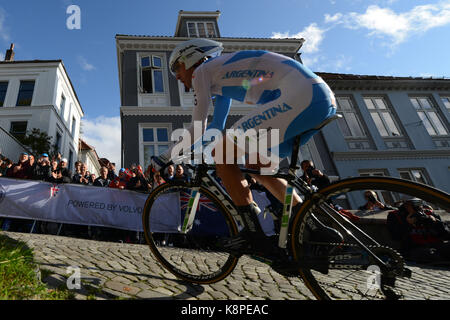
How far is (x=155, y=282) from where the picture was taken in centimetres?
256

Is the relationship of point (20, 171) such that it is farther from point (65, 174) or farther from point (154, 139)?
point (154, 139)

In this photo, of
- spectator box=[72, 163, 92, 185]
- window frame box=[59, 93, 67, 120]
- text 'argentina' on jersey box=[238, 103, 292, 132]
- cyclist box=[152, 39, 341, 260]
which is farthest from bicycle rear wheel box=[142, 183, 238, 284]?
window frame box=[59, 93, 67, 120]

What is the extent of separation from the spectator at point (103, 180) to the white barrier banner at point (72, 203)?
0.75m

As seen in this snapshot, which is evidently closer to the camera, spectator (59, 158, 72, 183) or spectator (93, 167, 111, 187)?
spectator (59, 158, 72, 183)

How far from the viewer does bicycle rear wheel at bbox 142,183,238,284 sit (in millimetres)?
2566

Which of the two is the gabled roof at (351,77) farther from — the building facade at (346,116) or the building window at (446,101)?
the building window at (446,101)

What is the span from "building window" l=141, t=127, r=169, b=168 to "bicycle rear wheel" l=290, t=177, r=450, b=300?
520 inches

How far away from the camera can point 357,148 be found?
16.6 m

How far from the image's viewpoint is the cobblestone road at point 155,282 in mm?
2082

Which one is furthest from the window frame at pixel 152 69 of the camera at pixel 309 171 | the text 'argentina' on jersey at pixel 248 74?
the text 'argentina' on jersey at pixel 248 74

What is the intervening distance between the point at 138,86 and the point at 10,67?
56.8 feet

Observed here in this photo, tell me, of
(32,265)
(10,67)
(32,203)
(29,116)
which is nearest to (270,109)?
(32,265)

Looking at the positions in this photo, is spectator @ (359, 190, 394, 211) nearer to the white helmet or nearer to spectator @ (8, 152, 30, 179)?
the white helmet

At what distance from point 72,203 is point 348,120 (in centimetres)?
1709
